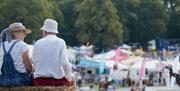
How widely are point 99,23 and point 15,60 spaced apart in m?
70.4

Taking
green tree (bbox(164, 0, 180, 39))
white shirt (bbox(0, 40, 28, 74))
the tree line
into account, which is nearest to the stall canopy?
the tree line

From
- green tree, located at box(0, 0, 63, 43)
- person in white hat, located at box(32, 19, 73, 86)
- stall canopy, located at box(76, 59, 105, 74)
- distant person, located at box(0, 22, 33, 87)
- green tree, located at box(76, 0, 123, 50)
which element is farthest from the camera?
green tree, located at box(76, 0, 123, 50)

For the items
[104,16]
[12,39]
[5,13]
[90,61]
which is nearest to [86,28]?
[104,16]

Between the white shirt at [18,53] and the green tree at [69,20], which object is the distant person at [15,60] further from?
the green tree at [69,20]

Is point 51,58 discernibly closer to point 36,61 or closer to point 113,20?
point 36,61

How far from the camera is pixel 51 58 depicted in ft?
24.2

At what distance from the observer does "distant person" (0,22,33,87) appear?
23.6 ft

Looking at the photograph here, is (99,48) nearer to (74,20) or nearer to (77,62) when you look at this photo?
(74,20)

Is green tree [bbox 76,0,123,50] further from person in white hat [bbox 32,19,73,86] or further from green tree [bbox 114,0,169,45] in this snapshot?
person in white hat [bbox 32,19,73,86]

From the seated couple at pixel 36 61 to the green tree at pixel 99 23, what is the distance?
6946 cm

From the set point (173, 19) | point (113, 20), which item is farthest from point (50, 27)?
point (173, 19)

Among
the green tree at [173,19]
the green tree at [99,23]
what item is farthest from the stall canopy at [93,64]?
→ the green tree at [173,19]

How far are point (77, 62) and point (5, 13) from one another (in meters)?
8.20

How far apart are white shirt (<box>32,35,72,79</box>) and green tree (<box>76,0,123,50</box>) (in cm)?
6945
